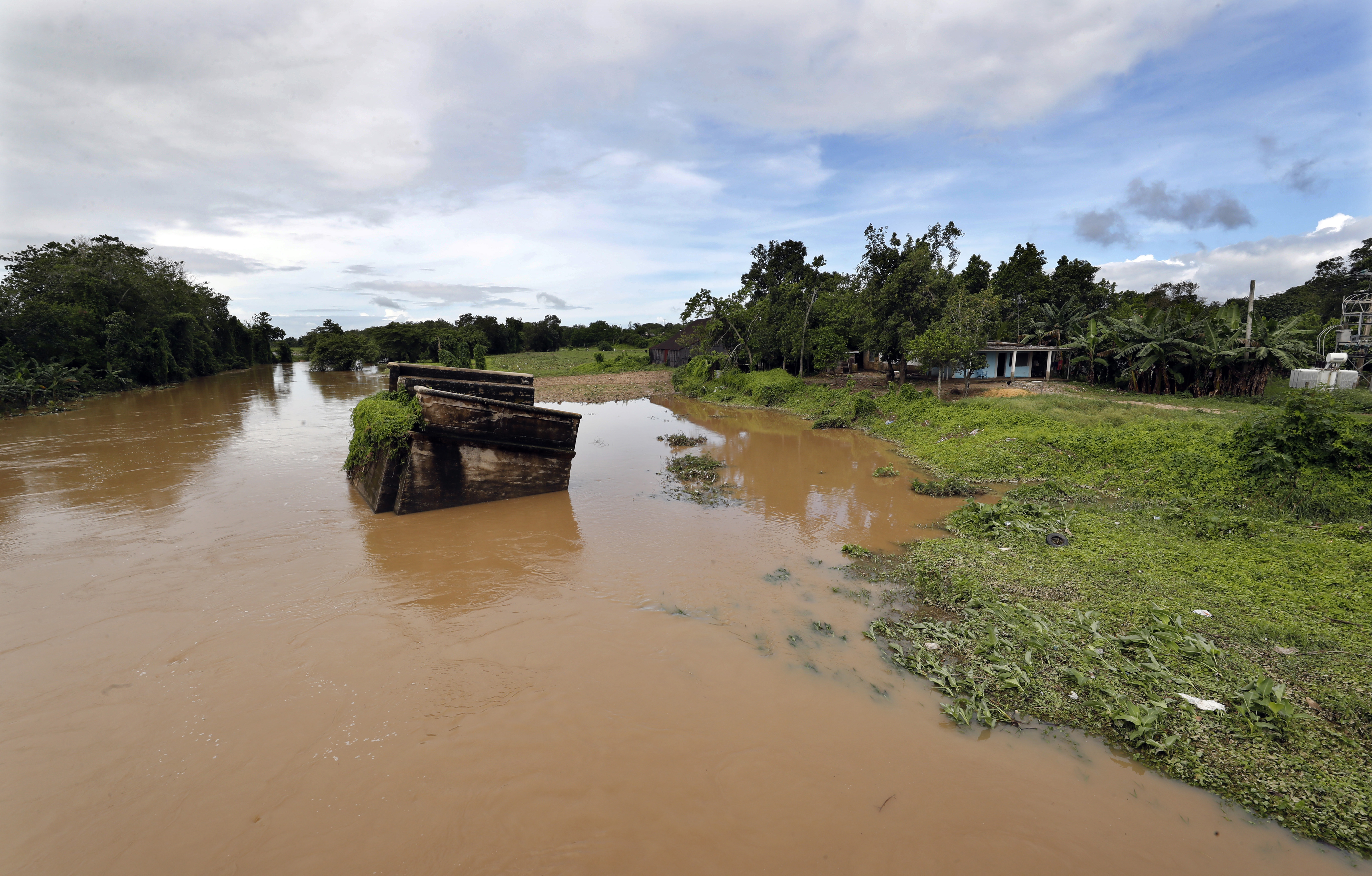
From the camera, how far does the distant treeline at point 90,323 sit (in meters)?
23.7

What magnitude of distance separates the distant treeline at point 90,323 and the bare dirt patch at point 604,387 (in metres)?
20.4

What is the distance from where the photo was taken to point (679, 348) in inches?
1775

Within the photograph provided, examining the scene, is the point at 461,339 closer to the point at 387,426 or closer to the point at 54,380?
the point at 54,380

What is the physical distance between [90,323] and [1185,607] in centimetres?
4176

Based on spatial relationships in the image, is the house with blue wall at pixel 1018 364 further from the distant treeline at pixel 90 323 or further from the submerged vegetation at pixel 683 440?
the distant treeline at pixel 90 323

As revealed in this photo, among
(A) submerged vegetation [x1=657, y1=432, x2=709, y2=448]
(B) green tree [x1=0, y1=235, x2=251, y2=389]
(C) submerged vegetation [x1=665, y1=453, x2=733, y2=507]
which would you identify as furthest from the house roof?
(B) green tree [x1=0, y1=235, x2=251, y2=389]

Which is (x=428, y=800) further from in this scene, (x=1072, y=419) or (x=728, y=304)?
(x=728, y=304)

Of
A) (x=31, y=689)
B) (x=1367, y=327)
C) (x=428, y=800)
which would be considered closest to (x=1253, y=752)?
(x=428, y=800)

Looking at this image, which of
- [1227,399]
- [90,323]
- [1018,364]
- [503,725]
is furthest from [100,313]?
[1227,399]

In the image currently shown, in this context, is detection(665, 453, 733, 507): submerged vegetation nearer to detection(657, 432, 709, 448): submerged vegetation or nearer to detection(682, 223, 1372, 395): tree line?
detection(657, 432, 709, 448): submerged vegetation

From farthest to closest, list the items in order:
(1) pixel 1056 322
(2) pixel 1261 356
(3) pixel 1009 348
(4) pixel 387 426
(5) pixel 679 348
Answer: (5) pixel 679 348
(1) pixel 1056 322
(3) pixel 1009 348
(2) pixel 1261 356
(4) pixel 387 426

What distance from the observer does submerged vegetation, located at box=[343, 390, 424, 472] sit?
344 inches

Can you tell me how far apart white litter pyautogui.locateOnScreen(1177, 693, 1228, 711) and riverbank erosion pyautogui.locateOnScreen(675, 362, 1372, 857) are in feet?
0.04

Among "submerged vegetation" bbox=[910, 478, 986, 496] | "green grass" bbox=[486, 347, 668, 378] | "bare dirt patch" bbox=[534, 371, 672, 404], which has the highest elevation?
"green grass" bbox=[486, 347, 668, 378]
